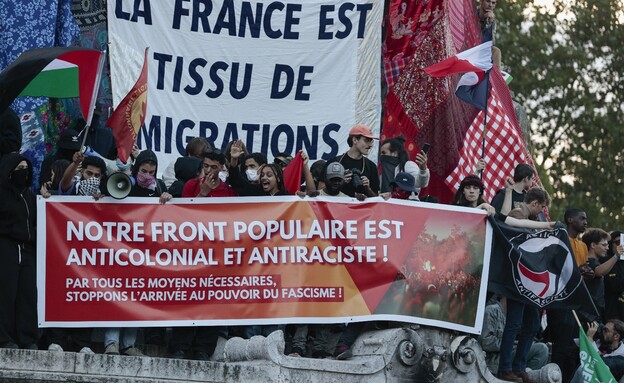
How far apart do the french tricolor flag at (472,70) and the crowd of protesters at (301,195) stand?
1.14 metres

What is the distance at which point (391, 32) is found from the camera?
23.1 m

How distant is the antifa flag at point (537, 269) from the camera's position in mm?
18484

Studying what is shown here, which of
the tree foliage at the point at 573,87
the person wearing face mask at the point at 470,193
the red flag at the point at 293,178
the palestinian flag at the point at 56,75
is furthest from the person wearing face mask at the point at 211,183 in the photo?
the tree foliage at the point at 573,87

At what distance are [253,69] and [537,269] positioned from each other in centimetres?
456

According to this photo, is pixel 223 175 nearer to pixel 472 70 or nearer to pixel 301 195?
pixel 301 195

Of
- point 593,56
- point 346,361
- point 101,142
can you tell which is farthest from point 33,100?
point 593,56

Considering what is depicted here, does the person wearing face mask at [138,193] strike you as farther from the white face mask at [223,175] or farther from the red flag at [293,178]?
the red flag at [293,178]

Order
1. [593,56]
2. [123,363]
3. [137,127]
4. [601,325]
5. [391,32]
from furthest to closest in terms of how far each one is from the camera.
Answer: [593,56]
[391,32]
[601,325]
[137,127]
[123,363]

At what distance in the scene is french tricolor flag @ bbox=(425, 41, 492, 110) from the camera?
20.8m

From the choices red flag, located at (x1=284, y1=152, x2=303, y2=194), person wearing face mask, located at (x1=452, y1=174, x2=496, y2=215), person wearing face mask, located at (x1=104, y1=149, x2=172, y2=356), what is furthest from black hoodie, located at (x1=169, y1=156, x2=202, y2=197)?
person wearing face mask, located at (x1=452, y1=174, x2=496, y2=215)

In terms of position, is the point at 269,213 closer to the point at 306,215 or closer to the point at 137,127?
the point at 306,215

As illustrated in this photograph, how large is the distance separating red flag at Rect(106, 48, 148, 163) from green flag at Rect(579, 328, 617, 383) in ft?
16.8

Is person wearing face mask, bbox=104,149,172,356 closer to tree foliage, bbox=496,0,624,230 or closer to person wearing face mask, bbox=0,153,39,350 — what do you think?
person wearing face mask, bbox=0,153,39,350

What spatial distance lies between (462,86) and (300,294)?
487 cm
